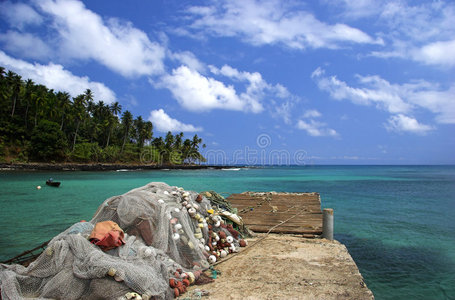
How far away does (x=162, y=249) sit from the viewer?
4664 millimetres

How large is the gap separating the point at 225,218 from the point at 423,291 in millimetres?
4896

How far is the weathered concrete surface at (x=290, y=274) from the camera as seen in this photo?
165 inches

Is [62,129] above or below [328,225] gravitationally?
above

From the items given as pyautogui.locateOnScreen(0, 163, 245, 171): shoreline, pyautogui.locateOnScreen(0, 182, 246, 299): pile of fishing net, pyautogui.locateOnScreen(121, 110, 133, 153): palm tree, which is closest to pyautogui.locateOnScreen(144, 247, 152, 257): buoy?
pyautogui.locateOnScreen(0, 182, 246, 299): pile of fishing net

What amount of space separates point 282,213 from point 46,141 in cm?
6260

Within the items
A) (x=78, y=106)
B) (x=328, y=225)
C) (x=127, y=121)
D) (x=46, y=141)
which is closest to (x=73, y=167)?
(x=46, y=141)

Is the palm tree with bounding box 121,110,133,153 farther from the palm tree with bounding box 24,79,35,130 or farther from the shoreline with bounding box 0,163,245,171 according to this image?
the palm tree with bounding box 24,79,35,130

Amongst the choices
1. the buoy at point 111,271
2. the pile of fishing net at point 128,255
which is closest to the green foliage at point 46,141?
the pile of fishing net at point 128,255

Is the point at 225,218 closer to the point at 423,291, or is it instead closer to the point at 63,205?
the point at 423,291

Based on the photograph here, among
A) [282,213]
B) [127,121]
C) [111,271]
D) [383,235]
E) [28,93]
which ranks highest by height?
[28,93]

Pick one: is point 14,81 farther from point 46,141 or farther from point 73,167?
point 73,167

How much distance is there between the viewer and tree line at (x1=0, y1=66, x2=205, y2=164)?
58625mm

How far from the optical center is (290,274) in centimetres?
490

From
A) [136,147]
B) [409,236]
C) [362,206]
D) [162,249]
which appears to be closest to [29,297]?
[162,249]
